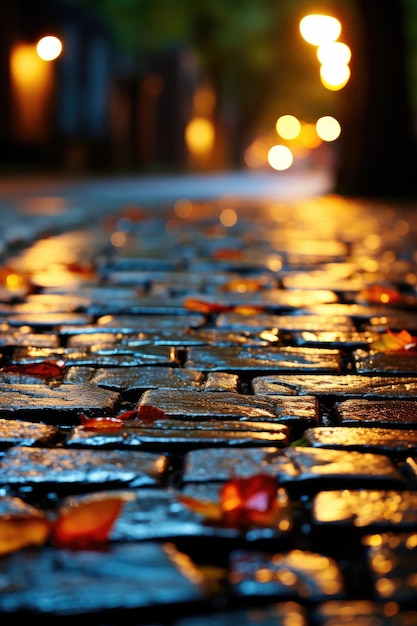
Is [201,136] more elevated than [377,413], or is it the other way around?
[201,136]

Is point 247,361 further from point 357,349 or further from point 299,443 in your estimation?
point 299,443

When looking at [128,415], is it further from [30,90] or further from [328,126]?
[328,126]

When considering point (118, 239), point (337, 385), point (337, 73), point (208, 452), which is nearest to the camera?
point (208, 452)

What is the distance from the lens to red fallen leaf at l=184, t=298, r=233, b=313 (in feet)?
14.8

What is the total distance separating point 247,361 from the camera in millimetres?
3416

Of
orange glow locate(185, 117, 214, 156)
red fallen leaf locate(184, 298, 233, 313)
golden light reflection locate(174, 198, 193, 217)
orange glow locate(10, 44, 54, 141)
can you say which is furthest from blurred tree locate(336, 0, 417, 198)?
orange glow locate(185, 117, 214, 156)

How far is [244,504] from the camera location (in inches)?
77.0

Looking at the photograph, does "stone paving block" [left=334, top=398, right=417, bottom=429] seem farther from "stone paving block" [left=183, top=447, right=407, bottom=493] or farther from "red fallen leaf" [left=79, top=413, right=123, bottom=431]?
"red fallen leaf" [left=79, top=413, right=123, bottom=431]

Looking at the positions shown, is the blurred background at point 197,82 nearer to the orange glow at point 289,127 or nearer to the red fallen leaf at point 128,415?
the red fallen leaf at point 128,415

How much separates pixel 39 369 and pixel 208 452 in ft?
3.41

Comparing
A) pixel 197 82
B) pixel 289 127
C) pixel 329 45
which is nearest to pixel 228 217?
pixel 329 45

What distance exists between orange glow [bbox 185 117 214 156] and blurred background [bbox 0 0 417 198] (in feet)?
0.32

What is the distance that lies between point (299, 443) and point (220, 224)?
7.83 metres

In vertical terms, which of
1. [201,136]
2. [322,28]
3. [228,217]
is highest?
[322,28]
